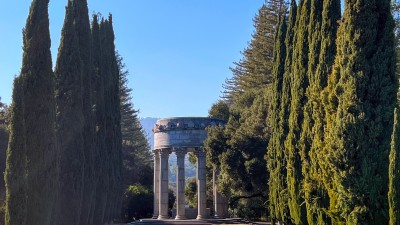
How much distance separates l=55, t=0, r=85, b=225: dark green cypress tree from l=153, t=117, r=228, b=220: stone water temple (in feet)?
61.1

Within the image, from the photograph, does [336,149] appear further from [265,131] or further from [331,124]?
[265,131]

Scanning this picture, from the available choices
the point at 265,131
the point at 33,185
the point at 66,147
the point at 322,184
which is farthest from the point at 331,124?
the point at 265,131

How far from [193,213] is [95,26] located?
2291 centimetres

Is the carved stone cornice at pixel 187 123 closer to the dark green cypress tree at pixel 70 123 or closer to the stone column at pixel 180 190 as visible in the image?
the stone column at pixel 180 190

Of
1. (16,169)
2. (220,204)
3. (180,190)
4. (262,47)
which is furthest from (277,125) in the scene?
(262,47)

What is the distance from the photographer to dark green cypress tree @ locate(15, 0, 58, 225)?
18016mm

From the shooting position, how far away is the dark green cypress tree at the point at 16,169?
17219 mm

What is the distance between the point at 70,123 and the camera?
24.2 metres

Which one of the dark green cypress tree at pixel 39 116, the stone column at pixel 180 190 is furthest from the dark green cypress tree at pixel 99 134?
the stone column at pixel 180 190

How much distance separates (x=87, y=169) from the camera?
2620 cm

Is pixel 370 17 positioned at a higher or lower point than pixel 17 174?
higher

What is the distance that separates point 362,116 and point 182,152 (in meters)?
31.0

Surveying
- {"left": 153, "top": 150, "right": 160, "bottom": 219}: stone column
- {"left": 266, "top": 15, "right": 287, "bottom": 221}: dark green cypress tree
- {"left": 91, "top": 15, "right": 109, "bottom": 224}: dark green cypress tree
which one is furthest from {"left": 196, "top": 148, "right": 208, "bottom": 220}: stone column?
{"left": 266, "top": 15, "right": 287, "bottom": 221}: dark green cypress tree

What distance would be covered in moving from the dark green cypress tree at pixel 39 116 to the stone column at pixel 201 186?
80.7 feet
